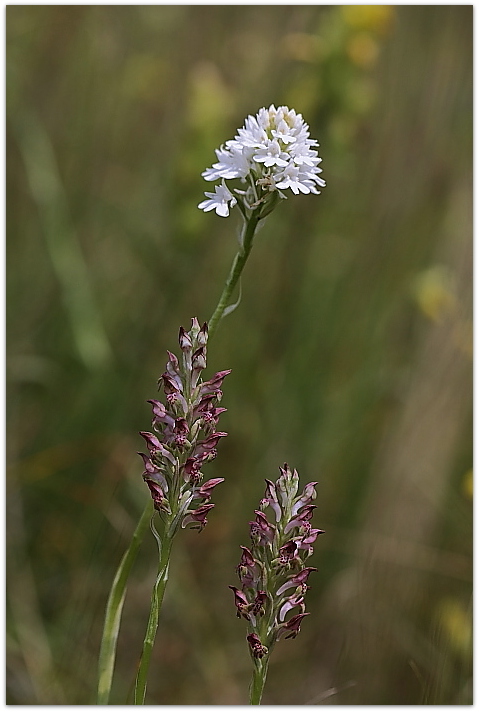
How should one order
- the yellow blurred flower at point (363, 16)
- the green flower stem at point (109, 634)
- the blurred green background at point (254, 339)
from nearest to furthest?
the green flower stem at point (109, 634)
the blurred green background at point (254, 339)
the yellow blurred flower at point (363, 16)

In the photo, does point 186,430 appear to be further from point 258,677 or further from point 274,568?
point 258,677

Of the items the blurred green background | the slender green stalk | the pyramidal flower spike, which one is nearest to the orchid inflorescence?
the pyramidal flower spike

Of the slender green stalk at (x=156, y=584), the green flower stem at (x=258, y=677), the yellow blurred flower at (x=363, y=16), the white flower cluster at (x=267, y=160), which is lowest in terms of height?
the green flower stem at (x=258, y=677)

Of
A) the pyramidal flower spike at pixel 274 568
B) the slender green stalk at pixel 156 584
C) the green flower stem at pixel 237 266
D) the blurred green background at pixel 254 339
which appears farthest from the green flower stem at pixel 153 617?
the blurred green background at pixel 254 339

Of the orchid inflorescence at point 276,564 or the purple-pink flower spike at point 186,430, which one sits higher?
the purple-pink flower spike at point 186,430

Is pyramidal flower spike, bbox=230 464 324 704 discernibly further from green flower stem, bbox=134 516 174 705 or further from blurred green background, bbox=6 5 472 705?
blurred green background, bbox=6 5 472 705

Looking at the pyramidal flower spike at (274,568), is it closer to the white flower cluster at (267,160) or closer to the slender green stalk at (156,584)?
the slender green stalk at (156,584)

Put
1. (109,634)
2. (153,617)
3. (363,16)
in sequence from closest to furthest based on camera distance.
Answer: (153,617) → (109,634) → (363,16)

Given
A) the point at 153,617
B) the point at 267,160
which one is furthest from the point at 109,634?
the point at 267,160
